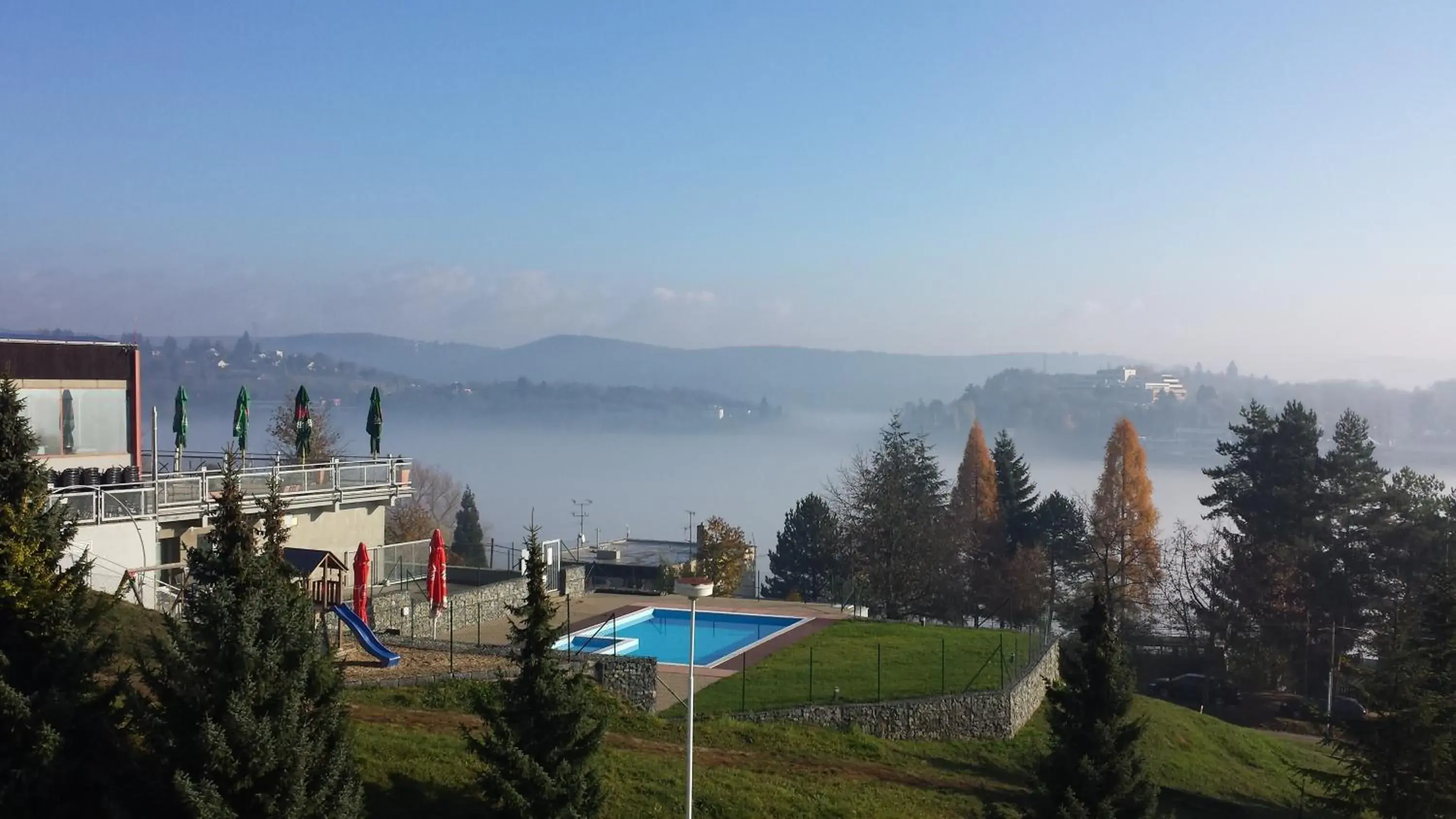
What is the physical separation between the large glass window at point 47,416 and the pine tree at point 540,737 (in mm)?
15890

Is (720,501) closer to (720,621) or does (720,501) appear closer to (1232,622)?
(1232,622)

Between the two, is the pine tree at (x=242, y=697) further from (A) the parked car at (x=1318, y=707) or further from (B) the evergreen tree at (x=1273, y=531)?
(B) the evergreen tree at (x=1273, y=531)

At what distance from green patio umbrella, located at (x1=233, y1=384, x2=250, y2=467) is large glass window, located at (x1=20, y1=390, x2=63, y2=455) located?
3.87 m

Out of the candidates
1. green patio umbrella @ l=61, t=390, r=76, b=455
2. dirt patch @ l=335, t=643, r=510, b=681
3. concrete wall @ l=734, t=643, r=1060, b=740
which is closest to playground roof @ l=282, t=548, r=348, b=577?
dirt patch @ l=335, t=643, r=510, b=681

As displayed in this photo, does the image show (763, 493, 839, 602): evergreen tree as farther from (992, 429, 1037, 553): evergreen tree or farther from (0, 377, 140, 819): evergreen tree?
(0, 377, 140, 819): evergreen tree

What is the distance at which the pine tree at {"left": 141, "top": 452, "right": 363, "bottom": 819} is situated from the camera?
9.91 metres

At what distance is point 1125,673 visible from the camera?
15.5 meters

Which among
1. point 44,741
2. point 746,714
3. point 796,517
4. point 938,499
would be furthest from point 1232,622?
point 44,741

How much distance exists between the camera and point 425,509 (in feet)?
245

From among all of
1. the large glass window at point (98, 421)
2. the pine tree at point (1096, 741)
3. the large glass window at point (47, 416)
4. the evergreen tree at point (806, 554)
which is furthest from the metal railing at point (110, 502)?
the evergreen tree at point (806, 554)

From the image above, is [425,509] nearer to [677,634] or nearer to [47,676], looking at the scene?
[677,634]

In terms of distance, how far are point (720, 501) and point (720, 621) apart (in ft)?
283

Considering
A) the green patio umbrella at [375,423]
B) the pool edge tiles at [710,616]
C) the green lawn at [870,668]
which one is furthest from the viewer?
the green patio umbrella at [375,423]

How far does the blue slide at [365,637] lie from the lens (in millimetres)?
19703
